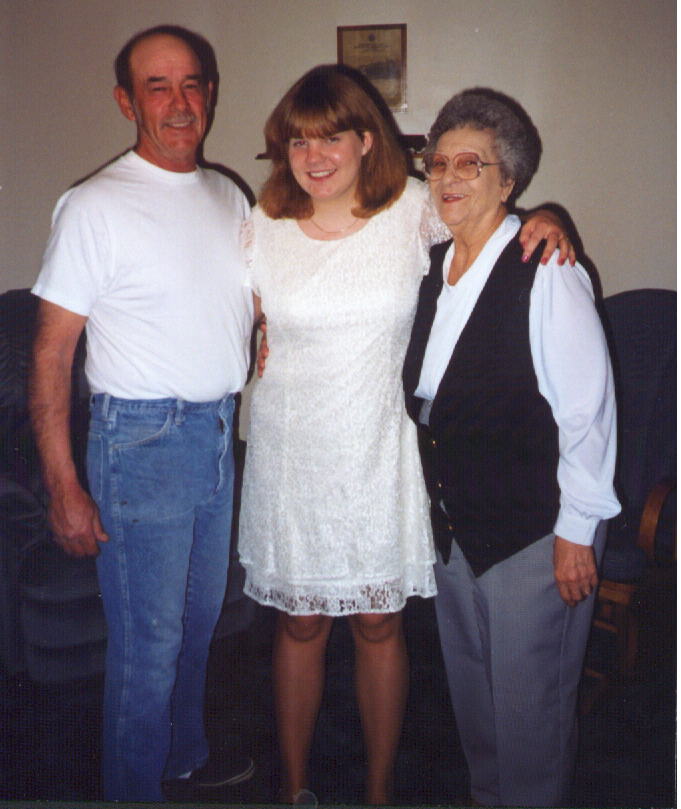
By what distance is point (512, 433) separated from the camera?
136cm

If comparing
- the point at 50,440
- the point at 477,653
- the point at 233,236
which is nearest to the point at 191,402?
the point at 50,440

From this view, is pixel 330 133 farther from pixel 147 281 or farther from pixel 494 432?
pixel 494 432

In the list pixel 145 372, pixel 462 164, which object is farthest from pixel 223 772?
pixel 462 164

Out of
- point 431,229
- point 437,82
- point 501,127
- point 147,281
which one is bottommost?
point 147,281

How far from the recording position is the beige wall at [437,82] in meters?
2.69

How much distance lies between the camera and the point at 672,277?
112 inches

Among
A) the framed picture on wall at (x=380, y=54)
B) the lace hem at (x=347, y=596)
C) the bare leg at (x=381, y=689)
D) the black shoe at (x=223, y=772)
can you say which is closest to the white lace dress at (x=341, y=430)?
the lace hem at (x=347, y=596)

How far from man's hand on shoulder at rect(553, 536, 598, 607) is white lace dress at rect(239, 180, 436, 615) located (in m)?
0.30

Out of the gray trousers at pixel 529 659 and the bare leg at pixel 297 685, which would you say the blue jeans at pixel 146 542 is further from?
the gray trousers at pixel 529 659

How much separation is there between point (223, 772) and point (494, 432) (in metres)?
1.25

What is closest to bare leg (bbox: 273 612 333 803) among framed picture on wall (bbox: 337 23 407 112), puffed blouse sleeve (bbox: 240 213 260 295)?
puffed blouse sleeve (bbox: 240 213 260 295)

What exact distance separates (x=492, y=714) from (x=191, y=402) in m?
1.02

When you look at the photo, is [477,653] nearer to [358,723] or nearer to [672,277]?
[358,723]

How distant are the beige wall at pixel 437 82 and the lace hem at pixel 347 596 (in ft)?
6.30
